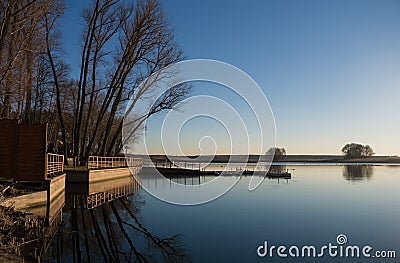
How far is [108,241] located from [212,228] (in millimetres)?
3345

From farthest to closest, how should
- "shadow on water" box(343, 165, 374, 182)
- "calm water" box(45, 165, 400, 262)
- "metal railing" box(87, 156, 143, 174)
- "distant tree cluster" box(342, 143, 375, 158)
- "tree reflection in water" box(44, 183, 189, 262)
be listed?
"distant tree cluster" box(342, 143, 375, 158), "shadow on water" box(343, 165, 374, 182), "metal railing" box(87, 156, 143, 174), "calm water" box(45, 165, 400, 262), "tree reflection in water" box(44, 183, 189, 262)

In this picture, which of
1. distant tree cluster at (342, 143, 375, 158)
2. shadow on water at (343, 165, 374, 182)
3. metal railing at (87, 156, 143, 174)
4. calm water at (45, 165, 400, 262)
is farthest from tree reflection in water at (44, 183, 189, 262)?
distant tree cluster at (342, 143, 375, 158)

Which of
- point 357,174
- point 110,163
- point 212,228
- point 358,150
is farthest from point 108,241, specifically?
point 358,150

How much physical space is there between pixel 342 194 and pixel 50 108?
2915cm

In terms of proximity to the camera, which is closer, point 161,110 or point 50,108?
point 161,110

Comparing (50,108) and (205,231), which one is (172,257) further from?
(50,108)

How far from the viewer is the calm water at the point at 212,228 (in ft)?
28.8

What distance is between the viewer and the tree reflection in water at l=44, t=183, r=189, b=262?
8.42 m

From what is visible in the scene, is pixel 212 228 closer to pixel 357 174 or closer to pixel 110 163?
pixel 110 163

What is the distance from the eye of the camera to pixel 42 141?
14.2 meters

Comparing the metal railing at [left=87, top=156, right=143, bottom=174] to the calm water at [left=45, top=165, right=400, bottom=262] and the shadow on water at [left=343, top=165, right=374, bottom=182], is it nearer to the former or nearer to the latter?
the calm water at [left=45, top=165, right=400, bottom=262]

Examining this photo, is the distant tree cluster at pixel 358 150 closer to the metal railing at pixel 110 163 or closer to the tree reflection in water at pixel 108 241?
the metal railing at pixel 110 163

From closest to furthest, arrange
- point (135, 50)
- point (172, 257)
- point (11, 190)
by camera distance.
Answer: point (172, 257) < point (11, 190) < point (135, 50)

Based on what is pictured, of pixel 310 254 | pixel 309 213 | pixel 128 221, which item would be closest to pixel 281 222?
pixel 309 213
